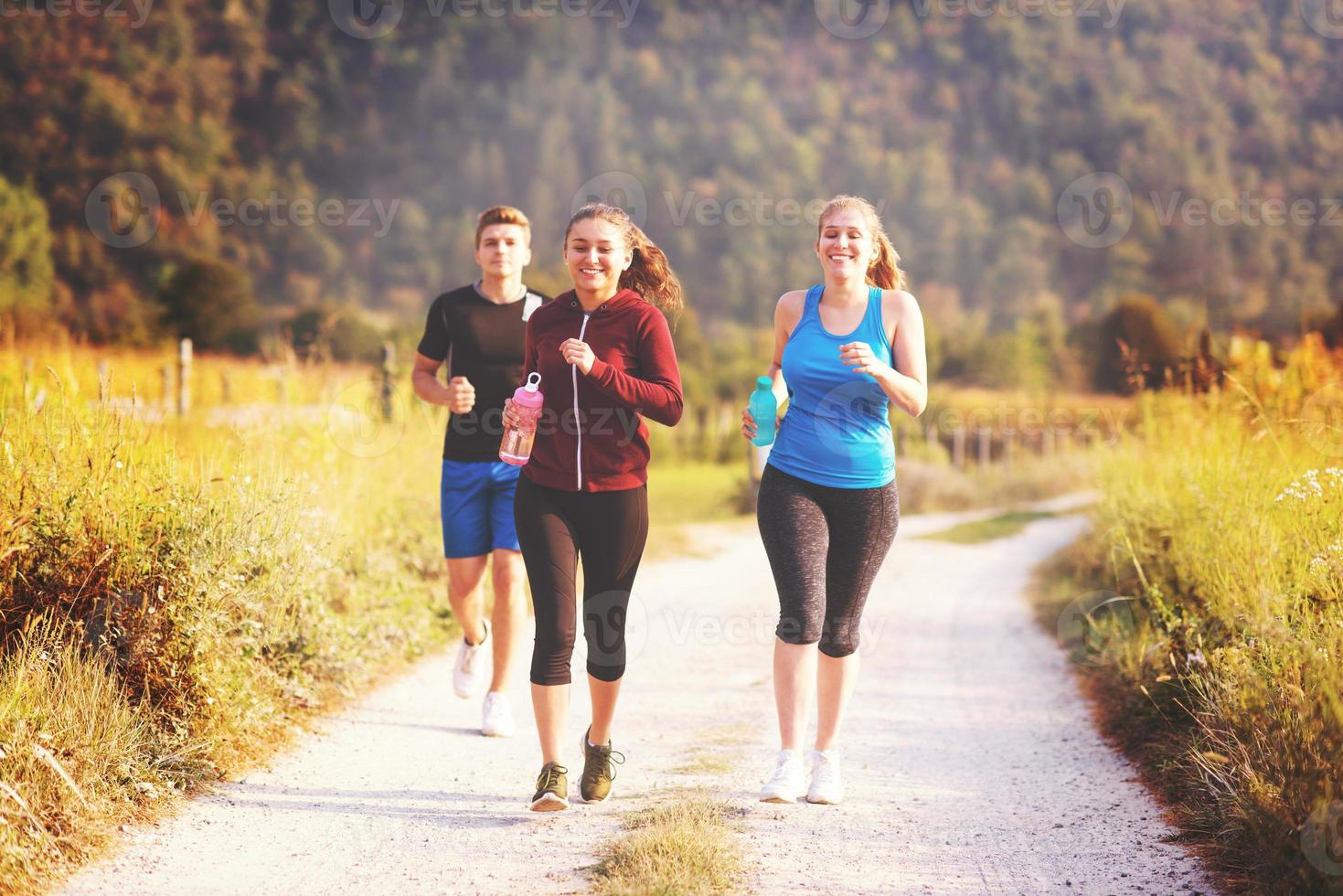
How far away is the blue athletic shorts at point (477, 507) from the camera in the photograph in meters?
5.55

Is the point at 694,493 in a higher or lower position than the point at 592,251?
lower

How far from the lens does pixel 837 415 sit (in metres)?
4.50

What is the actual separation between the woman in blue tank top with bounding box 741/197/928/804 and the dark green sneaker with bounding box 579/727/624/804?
601 millimetres

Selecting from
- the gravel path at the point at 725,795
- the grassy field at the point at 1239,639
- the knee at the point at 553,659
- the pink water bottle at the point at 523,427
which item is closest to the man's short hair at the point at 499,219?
the pink water bottle at the point at 523,427

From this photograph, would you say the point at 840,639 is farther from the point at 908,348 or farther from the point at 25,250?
the point at 25,250

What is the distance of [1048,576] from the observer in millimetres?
11773

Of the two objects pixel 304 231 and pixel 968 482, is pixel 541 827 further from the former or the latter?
pixel 304 231

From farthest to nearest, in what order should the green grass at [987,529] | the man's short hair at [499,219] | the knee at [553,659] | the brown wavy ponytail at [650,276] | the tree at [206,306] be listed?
1. the tree at [206,306]
2. the green grass at [987,529]
3. the man's short hair at [499,219]
4. the brown wavy ponytail at [650,276]
5. the knee at [553,659]

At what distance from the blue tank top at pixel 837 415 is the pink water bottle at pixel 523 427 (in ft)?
2.96

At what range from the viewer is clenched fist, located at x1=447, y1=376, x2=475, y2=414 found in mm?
5355

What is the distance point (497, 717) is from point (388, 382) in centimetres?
646

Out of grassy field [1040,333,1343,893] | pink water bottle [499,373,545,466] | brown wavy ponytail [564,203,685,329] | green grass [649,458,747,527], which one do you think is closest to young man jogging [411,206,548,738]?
brown wavy ponytail [564,203,685,329]

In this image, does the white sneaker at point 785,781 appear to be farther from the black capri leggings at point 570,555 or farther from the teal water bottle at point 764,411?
the teal water bottle at point 764,411

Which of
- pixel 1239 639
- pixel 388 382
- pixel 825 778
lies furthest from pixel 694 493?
pixel 825 778
